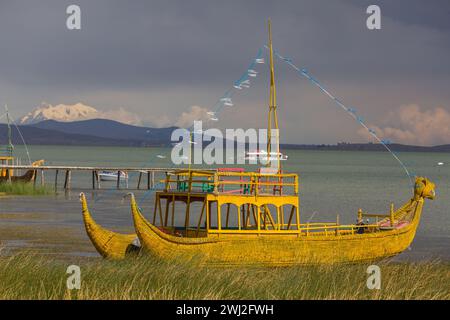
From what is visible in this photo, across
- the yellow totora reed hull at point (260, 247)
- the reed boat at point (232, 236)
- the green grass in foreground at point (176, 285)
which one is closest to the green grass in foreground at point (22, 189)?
the reed boat at point (232, 236)

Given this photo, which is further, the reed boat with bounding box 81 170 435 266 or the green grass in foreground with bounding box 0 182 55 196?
the green grass in foreground with bounding box 0 182 55 196

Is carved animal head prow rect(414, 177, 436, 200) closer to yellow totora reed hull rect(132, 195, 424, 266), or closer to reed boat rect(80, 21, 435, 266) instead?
yellow totora reed hull rect(132, 195, 424, 266)

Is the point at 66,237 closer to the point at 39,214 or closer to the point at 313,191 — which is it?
the point at 39,214

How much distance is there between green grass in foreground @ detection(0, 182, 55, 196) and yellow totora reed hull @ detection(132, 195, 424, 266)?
45.9 meters

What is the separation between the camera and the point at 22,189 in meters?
72.8

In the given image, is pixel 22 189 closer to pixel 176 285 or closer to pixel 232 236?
pixel 232 236

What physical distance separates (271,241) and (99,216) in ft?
103

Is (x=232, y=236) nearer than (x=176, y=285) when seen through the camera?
No

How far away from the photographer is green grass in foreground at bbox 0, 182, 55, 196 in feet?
236

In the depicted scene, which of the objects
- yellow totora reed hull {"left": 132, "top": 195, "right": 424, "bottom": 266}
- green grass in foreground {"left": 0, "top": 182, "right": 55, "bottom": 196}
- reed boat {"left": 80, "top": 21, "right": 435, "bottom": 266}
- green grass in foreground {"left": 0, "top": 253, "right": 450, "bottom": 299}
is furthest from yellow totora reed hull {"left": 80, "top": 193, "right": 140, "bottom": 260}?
green grass in foreground {"left": 0, "top": 182, "right": 55, "bottom": 196}

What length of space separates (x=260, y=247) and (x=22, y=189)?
157 ft

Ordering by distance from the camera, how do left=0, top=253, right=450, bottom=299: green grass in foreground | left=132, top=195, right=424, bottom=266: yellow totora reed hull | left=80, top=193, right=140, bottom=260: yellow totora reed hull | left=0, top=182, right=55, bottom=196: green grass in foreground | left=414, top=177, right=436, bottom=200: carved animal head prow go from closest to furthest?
1. left=0, top=253, right=450, bottom=299: green grass in foreground
2. left=132, top=195, right=424, bottom=266: yellow totora reed hull
3. left=80, top=193, right=140, bottom=260: yellow totora reed hull
4. left=414, top=177, right=436, bottom=200: carved animal head prow
5. left=0, top=182, right=55, bottom=196: green grass in foreground

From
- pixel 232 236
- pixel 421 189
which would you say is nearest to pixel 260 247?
pixel 232 236

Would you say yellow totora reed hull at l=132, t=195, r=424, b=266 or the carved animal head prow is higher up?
the carved animal head prow
